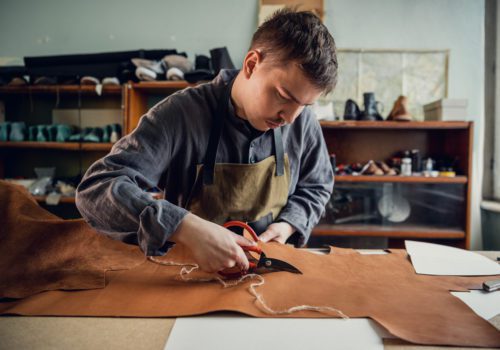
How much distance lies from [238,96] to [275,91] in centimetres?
24

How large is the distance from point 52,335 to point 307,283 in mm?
540

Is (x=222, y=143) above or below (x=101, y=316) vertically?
above

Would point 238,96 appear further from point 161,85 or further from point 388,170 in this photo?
point 388,170

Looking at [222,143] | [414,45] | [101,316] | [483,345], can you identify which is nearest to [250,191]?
[222,143]

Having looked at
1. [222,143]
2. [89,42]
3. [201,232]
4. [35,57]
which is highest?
[89,42]

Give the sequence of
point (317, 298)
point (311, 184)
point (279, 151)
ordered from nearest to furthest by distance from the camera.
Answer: point (317, 298), point (279, 151), point (311, 184)

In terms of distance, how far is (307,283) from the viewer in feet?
2.72

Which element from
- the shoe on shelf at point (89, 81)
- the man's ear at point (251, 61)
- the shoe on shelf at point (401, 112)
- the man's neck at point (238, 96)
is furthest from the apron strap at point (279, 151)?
the shoe on shelf at point (89, 81)

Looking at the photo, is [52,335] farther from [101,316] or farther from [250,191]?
[250,191]

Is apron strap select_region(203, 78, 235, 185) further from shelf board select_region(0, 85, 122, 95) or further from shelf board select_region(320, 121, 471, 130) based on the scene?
shelf board select_region(0, 85, 122, 95)

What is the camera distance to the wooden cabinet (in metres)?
2.62

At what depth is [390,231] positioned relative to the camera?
8.71 ft

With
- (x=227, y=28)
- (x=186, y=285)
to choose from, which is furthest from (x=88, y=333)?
(x=227, y=28)

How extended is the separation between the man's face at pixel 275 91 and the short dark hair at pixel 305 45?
0.02 m
